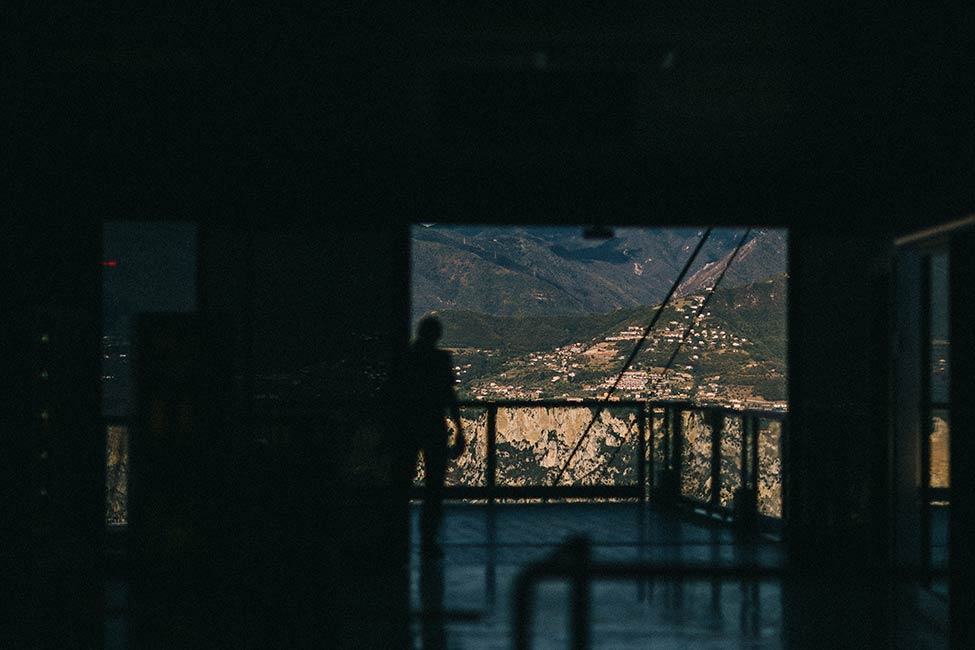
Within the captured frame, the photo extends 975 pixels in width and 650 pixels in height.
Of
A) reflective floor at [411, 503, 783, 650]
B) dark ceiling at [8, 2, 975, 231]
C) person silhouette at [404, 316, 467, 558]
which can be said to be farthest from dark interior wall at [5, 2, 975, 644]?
reflective floor at [411, 503, 783, 650]

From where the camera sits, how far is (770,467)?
845cm

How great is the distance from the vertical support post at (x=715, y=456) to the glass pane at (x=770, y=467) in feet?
1.40

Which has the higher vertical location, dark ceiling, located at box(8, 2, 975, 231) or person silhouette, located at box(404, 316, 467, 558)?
dark ceiling, located at box(8, 2, 975, 231)

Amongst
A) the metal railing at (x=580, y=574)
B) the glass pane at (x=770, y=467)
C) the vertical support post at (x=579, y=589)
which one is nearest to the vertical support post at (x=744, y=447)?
→ the glass pane at (x=770, y=467)

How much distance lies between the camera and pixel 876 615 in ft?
18.9

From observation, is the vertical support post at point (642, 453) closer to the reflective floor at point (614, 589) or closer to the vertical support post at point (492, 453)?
the reflective floor at point (614, 589)

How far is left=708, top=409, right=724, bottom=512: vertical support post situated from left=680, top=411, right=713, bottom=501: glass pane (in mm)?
63

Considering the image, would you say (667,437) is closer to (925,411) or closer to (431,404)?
(431,404)

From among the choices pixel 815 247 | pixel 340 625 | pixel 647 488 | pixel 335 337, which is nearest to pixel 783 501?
pixel 815 247

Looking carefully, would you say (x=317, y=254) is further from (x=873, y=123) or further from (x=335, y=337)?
(x=873, y=123)

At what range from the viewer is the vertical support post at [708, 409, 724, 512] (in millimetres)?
9172

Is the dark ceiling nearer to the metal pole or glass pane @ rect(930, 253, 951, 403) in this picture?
glass pane @ rect(930, 253, 951, 403)

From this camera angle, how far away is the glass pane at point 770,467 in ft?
27.4

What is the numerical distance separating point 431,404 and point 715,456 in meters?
3.34
